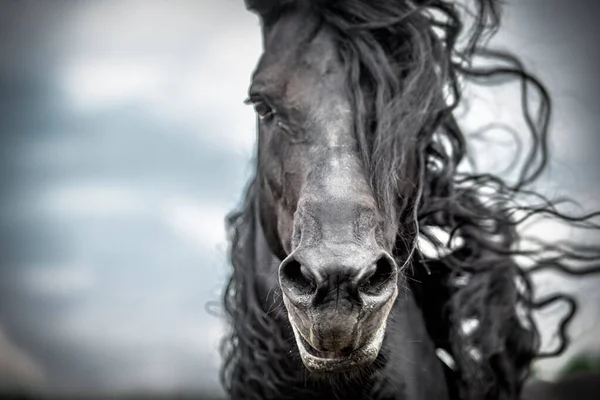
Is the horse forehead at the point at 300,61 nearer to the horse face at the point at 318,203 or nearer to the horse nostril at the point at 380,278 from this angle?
the horse face at the point at 318,203

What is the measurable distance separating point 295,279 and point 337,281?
0.17 metres

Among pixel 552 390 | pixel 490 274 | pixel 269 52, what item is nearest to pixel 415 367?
pixel 490 274

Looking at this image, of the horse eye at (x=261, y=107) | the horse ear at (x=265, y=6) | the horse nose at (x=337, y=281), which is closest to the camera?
the horse nose at (x=337, y=281)

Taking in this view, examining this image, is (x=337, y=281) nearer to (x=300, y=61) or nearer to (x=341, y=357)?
(x=341, y=357)

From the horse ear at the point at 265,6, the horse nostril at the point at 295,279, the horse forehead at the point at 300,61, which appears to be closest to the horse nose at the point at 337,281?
the horse nostril at the point at 295,279

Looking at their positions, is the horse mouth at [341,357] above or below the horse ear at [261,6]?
below

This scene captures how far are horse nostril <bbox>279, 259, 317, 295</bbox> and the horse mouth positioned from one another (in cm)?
18

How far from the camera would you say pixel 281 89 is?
8.39ft

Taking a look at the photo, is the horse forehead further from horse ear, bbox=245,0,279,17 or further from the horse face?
horse ear, bbox=245,0,279,17

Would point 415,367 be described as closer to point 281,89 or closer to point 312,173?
point 312,173

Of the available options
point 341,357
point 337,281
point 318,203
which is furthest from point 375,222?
point 341,357

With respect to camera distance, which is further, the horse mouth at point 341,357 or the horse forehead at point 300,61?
the horse forehead at point 300,61

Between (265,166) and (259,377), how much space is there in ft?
3.04

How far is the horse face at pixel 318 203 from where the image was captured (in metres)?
1.88
